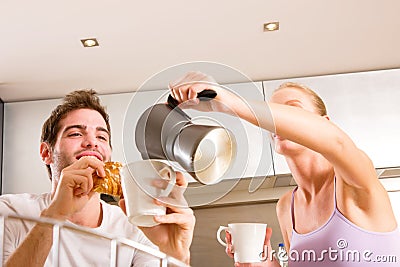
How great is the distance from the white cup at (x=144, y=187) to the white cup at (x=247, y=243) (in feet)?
1.16

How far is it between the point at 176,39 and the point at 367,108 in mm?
800

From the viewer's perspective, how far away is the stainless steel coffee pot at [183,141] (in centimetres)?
64

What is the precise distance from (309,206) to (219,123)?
652 mm

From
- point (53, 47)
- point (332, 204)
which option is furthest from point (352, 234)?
point (53, 47)

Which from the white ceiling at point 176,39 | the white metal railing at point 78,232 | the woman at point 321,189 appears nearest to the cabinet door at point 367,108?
the white ceiling at point 176,39

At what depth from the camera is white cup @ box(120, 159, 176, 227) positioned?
658 millimetres

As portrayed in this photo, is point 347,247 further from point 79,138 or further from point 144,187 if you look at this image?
point 79,138

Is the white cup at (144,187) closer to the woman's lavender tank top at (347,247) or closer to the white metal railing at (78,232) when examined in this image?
the white metal railing at (78,232)

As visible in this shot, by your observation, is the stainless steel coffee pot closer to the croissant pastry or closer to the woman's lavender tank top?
the croissant pastry

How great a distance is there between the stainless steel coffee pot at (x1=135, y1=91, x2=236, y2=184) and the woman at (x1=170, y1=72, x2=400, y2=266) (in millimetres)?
26

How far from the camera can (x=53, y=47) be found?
211cm

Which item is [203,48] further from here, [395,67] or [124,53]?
[395,67]

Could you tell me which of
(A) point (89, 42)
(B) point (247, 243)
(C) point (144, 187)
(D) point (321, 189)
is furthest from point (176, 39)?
(C) point (144, 187)

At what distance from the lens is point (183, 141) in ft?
2.09
